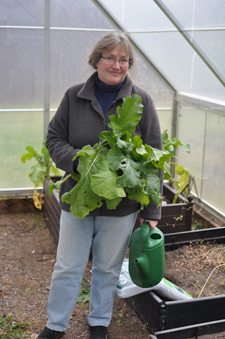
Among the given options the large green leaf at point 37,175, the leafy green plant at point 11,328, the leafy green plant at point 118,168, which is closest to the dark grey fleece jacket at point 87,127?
the leafy green plant at point 118,168

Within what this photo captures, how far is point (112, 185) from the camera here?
1921mm

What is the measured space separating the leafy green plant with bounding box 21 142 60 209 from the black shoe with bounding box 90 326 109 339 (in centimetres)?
210

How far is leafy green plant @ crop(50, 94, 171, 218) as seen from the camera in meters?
1.92

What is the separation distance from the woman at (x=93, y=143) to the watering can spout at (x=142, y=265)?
0.53 feet

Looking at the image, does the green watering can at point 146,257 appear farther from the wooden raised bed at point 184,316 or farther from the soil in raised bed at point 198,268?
the soil in raised bed at point 198,268

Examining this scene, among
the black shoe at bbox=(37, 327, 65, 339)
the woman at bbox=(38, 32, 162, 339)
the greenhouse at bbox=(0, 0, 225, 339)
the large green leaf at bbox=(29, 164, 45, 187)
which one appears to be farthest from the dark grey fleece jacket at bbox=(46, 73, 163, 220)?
the large green leaf at bbox=(29, 164, 45, 187)

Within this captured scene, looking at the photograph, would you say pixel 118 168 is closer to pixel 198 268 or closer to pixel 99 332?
pixel 99 332

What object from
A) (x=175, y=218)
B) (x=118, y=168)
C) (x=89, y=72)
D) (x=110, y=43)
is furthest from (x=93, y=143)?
(x=89, y=72)

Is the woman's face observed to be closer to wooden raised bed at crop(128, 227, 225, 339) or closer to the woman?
the woman

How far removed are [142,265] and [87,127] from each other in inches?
31.7

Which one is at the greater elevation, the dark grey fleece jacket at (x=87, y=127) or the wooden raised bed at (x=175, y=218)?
the dark grey fleece jacket at (x=87, y=127)

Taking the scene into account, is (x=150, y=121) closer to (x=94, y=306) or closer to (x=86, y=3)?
(x=94, y=306)

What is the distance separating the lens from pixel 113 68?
2137 mm

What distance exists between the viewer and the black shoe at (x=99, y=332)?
2377 mm
